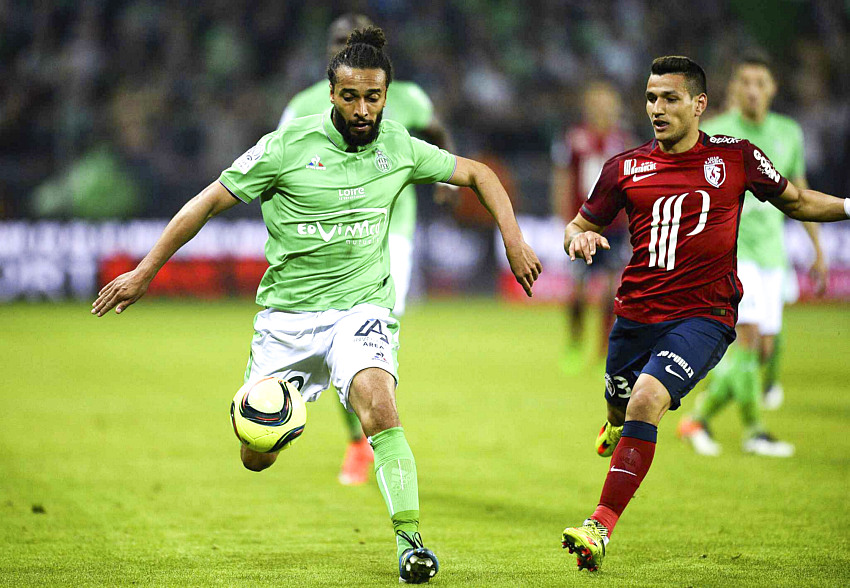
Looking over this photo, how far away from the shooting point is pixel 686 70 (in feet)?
17.1

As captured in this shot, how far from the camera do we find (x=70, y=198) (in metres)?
19.6

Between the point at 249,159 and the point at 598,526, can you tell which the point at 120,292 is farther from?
the point at 598,526

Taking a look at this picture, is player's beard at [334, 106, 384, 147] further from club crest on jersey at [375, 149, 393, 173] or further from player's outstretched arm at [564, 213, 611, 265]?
player's outstretched arm at [564, 213, 611, 265]

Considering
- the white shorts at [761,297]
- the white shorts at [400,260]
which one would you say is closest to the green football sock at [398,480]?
the white shorts at [400,260]

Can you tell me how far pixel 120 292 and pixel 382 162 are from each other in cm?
131

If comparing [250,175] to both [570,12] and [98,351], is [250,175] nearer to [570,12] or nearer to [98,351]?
[98,351]

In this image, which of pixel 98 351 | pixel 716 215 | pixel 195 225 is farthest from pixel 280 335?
pixel 98 351

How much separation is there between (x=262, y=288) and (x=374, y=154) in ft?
2.78

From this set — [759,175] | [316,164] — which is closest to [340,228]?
[316,164]

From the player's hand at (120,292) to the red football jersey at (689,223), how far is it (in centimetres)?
225

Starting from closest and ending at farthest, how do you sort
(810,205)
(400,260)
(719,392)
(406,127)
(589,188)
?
(810,205)
(406,127)
(400,260)
(719,392)
(589,188)

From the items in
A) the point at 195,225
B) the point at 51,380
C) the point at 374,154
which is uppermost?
the point at 374,154

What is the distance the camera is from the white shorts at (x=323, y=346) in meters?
4.95

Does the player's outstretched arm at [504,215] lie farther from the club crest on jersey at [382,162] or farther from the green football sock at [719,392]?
the green football sock at [719,392]
